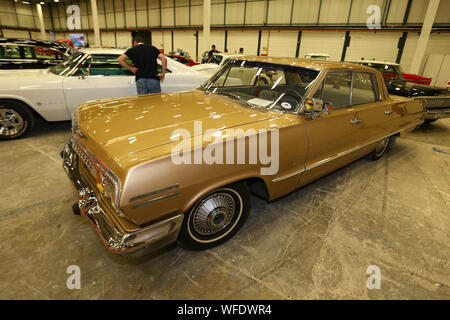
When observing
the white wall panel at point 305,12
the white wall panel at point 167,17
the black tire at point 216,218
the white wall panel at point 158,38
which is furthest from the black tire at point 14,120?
the white wall panel at point 158,38

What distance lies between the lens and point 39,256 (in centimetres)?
203

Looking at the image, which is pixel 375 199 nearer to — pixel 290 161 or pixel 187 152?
pixel 290 161

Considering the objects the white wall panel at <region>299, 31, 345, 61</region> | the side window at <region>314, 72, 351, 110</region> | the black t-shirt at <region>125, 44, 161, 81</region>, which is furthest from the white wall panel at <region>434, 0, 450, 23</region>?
the black t-shirt at <region>125, 44, 161, 81</region>

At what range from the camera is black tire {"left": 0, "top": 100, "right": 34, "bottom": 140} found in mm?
4051

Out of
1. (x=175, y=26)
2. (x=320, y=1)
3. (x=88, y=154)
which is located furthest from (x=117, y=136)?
(x=175, y=26)

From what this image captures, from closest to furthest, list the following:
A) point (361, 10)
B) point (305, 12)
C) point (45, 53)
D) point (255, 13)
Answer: point (45, 53) < point (361, 10) < point (305, 12) < point (255, 13)

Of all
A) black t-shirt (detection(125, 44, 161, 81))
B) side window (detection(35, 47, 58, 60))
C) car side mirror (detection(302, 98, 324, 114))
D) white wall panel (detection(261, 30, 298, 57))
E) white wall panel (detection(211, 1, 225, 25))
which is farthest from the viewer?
white wall panel (detection(211, 1, 225, 25))

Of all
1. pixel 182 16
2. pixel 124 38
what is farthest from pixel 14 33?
pixel 182 16

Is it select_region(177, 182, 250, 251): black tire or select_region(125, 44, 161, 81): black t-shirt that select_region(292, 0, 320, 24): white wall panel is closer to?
select_region(125, 44, 161, 81): black t-shirt

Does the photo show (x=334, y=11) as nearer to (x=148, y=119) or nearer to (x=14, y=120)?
(x=14, y=120)

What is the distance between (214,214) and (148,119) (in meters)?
→ 0.96

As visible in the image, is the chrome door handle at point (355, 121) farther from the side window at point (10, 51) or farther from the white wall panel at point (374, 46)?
the white wall panel at point (374, 46)

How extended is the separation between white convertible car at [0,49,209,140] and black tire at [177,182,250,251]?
3.55m

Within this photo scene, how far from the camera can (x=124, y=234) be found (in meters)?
1.56
